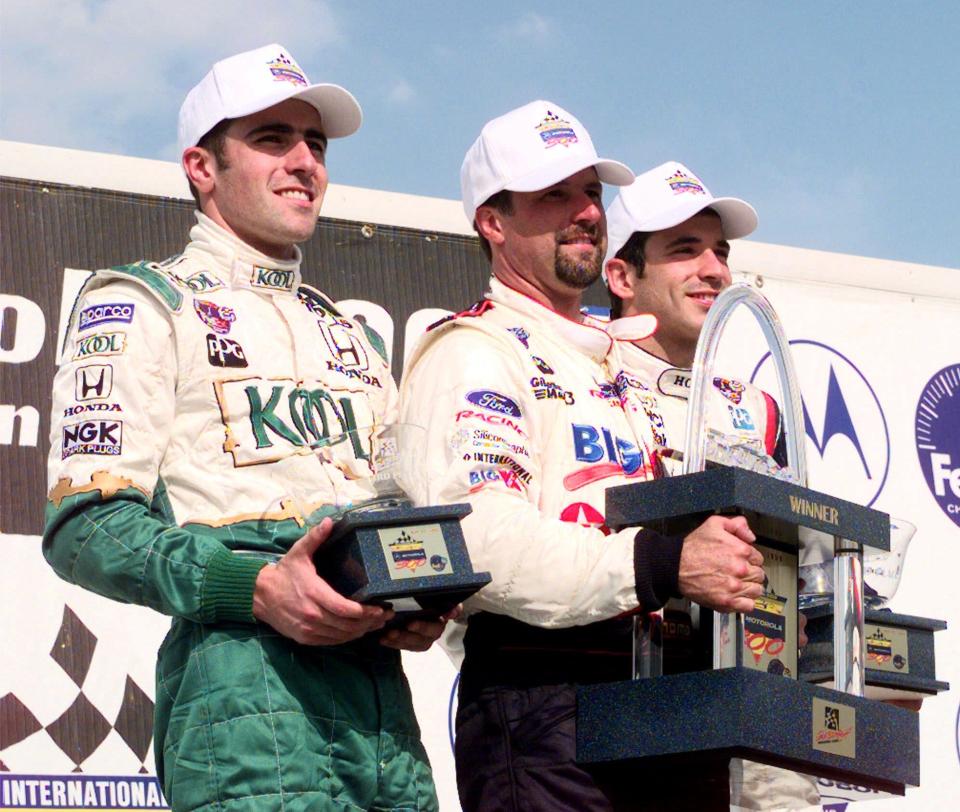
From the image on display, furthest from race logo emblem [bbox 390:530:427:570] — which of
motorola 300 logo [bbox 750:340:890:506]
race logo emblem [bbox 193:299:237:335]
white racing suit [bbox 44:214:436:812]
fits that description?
motorola 300 logo [bbox 750:340:890:506]

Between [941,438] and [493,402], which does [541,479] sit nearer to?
[493,402]

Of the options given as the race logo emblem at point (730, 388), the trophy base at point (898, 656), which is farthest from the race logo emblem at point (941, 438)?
the trophy base at point (898, 656)

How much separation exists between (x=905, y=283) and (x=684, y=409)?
1942 millimetres

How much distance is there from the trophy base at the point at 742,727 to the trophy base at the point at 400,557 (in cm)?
40

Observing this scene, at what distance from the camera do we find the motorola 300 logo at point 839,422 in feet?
17.0

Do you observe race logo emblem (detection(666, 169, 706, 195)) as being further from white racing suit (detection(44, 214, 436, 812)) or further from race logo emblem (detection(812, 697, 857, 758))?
→ race logo emblem (detection(812, 697, 857, 758))

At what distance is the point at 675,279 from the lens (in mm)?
4129

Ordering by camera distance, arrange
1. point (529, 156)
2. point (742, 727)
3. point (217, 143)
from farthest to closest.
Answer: point (529, 156), point (217, 143), point (742, 727)

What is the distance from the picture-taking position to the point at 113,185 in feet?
14.9

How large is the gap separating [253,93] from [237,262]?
29 cm

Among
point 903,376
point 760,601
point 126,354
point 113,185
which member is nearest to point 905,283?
point 903,376

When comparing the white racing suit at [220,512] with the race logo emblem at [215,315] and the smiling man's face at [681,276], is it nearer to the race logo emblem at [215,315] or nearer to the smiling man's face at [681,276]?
the race logo emblem at [215,315]

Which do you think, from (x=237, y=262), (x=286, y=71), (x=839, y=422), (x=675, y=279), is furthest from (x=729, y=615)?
(x=839, y=422)

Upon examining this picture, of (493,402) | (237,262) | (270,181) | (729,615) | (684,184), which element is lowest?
(729,615)
